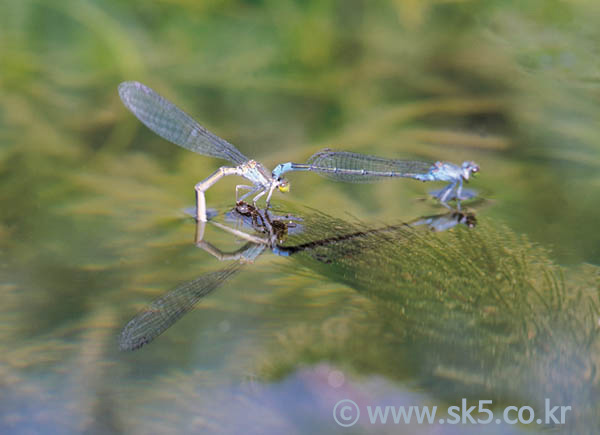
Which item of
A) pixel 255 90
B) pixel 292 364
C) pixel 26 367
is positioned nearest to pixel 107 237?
pixel 26 367

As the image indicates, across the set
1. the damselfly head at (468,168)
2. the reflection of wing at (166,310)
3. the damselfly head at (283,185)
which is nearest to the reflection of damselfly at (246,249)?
the reflection of wing at (166,310)

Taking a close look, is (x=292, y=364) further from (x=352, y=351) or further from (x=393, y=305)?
(x=393, y=305)

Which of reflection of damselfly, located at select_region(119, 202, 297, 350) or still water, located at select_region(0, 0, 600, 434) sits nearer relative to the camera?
still water, located at select_region(0, 0, 600, 434)

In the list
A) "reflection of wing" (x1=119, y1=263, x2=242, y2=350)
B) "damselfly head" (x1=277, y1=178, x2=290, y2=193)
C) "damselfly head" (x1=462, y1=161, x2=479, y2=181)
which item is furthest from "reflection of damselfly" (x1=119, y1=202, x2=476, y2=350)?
"damselfly head" (x1=462, y1=161, x2=479, y2=181)

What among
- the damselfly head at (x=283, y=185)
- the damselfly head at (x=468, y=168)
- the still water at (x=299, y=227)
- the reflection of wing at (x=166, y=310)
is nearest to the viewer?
the still water at (x=299, y=227)

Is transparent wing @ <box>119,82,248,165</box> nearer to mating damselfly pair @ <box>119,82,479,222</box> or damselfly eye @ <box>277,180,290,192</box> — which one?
mating damselfly pair @ <box>119,82,479,222</box>

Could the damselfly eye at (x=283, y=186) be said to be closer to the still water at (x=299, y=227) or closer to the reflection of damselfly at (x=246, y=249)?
the still water at (x=299, y=227)
